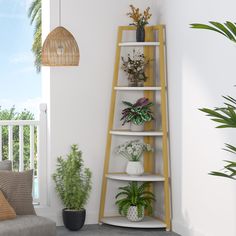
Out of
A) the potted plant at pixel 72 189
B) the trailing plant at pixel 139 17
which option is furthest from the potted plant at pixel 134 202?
the trailing plant at pixel 139 17

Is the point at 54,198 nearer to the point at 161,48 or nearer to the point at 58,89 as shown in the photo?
the point at 58,89

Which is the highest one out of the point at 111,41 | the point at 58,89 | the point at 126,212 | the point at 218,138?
the point at 111,41

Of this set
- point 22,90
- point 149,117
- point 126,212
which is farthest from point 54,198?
point 22,90

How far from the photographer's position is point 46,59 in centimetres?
591

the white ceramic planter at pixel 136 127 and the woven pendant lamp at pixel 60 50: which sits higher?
the woven pendant lamp at pixel 60 50

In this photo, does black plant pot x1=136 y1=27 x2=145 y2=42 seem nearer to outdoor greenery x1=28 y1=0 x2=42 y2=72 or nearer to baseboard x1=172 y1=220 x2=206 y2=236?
baseboard x1=172 y1=220 x2=206 y2=236

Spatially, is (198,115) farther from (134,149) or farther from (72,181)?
(72,181)

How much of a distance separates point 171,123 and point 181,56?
0.66 metres

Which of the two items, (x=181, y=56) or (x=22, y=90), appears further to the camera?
(x=22, y=90)

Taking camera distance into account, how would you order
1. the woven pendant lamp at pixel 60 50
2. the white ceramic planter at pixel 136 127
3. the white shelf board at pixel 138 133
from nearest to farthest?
the woven pendant lamp at pixel 60 50 → the white shelf board at pixel 138 133 → the white ceramic planter at pixel 136 127

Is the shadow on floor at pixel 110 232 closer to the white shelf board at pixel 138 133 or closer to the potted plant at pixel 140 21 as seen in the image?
the white shelf board at pixel 138 133

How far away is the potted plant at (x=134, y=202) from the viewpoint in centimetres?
611

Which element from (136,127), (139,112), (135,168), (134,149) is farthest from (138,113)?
(135,168)

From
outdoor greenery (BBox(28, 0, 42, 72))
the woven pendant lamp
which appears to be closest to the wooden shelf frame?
the woven pendant lamp
